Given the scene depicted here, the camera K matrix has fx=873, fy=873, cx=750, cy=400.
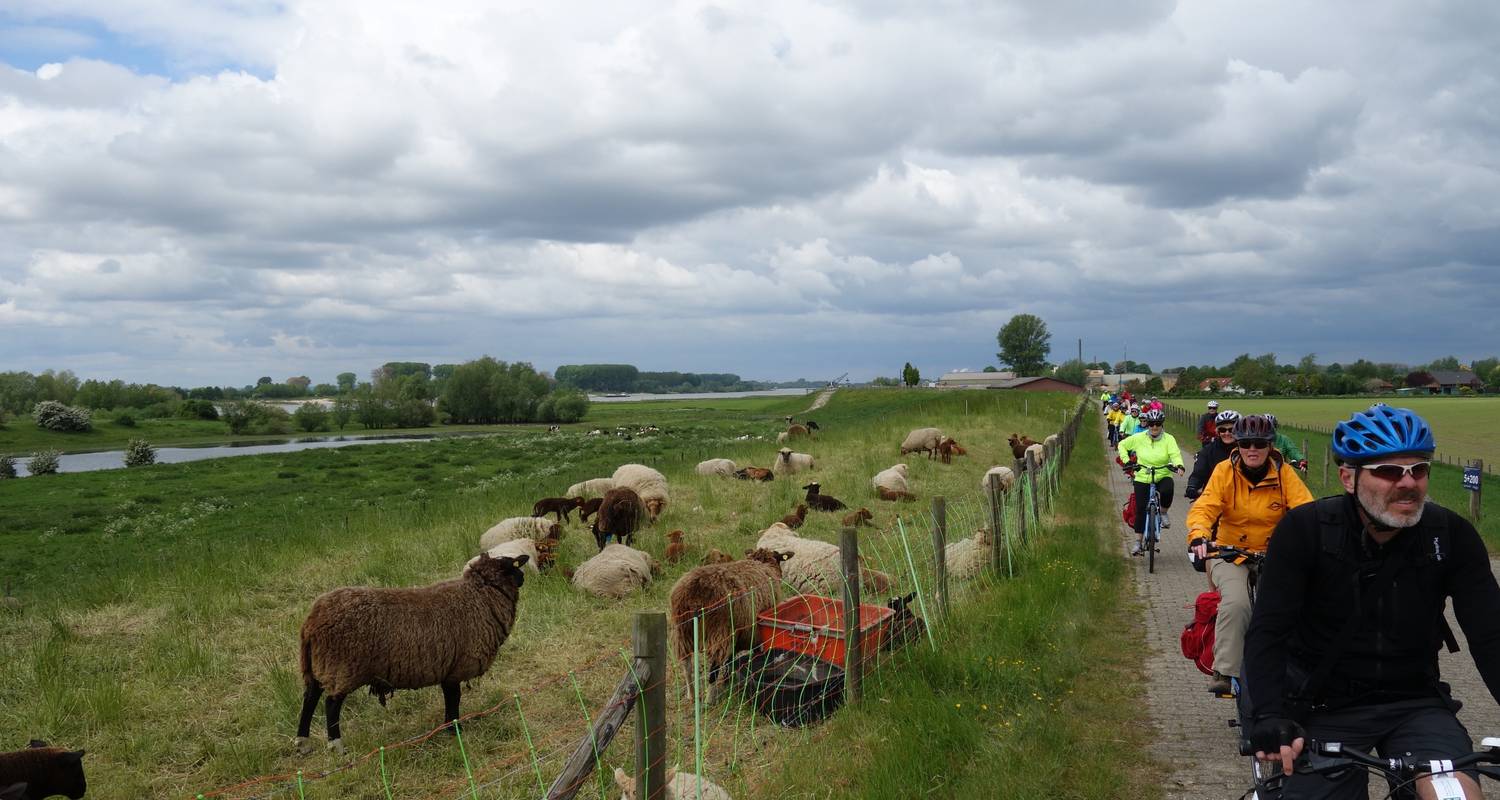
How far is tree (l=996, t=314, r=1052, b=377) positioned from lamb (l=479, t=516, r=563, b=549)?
15190 cm

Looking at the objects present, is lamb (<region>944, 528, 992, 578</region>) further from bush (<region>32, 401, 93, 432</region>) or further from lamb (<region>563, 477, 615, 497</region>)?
bush (<region>32, 401, 93, 432</region>)

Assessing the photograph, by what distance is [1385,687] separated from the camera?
124 inches

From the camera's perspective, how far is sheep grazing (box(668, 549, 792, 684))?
21.7 ft

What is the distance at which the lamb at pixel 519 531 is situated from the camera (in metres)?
12.6

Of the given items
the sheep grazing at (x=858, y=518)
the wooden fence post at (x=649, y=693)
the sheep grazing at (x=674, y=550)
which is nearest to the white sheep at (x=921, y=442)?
the sheep grazing at (x=858, y=518)

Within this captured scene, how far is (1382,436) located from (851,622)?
12.4ft

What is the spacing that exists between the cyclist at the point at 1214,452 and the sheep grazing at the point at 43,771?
8.39 metres

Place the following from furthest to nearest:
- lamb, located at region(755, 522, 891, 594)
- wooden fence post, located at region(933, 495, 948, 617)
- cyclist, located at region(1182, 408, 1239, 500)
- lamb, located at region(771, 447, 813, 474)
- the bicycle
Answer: lamb, located at region(771, 447, 813, 474) → lamb, located at region(755, 522, 891, 594) → cyclist, located at region(1182, 408, 1239, 500) → wooden fence post, located at region(933, 495, 948, 617) → the bicycle

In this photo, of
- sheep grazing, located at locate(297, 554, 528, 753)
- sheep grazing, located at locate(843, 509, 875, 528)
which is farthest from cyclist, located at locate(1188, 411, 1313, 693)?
sheep grazing, located at locate(843, 509, 875, 528)

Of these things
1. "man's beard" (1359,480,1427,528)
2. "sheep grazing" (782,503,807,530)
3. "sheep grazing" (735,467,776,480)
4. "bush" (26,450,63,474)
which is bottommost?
"bush" (26,450,63,474)

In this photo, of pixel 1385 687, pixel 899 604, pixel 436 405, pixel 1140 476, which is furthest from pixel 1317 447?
pixel 436 405

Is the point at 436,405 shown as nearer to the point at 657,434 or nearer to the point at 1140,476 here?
the point at 657,434

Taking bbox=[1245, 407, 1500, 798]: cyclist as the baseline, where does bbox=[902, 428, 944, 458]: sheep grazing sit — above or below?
below

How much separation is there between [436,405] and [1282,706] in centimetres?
10989
